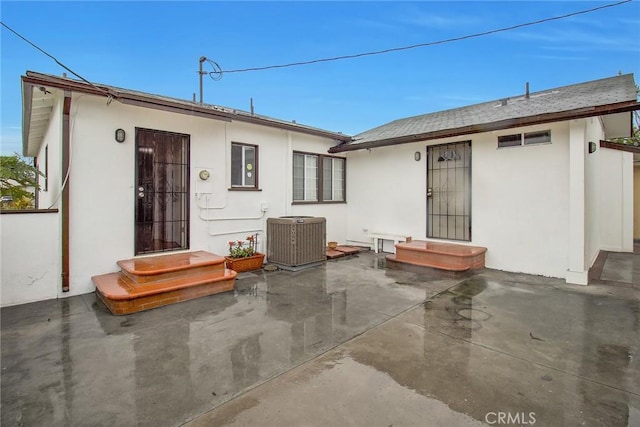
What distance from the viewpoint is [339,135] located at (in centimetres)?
842

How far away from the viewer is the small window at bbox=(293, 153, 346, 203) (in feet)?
25.8

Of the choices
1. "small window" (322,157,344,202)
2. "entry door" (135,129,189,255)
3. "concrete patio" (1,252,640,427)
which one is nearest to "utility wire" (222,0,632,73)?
"small window" (322,157,344,202)

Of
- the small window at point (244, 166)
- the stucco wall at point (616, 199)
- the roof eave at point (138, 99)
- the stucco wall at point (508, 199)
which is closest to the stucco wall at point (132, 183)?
the small window at point (244, 166)

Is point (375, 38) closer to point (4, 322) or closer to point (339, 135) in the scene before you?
point (339, 135)

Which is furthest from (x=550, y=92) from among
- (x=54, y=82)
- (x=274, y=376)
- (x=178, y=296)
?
(x=54, y=82)

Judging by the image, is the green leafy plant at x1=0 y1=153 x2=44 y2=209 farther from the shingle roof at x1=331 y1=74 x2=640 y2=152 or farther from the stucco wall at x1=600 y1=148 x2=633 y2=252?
the stucco wall at x1=600 y1=148 x2=633 y2=252

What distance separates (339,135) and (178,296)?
589cm

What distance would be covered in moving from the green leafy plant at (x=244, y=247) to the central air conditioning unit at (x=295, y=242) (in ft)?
1.04

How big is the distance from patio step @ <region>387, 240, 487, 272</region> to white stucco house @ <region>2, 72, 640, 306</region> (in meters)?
0.44

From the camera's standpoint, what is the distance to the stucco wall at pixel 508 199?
5.41 metres

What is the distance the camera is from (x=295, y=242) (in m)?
6.26

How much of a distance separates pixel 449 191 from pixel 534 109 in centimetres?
219

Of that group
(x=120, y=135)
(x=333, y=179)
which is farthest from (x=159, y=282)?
(x=333, y=179)

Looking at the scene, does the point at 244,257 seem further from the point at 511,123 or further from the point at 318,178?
the point at 511,123
